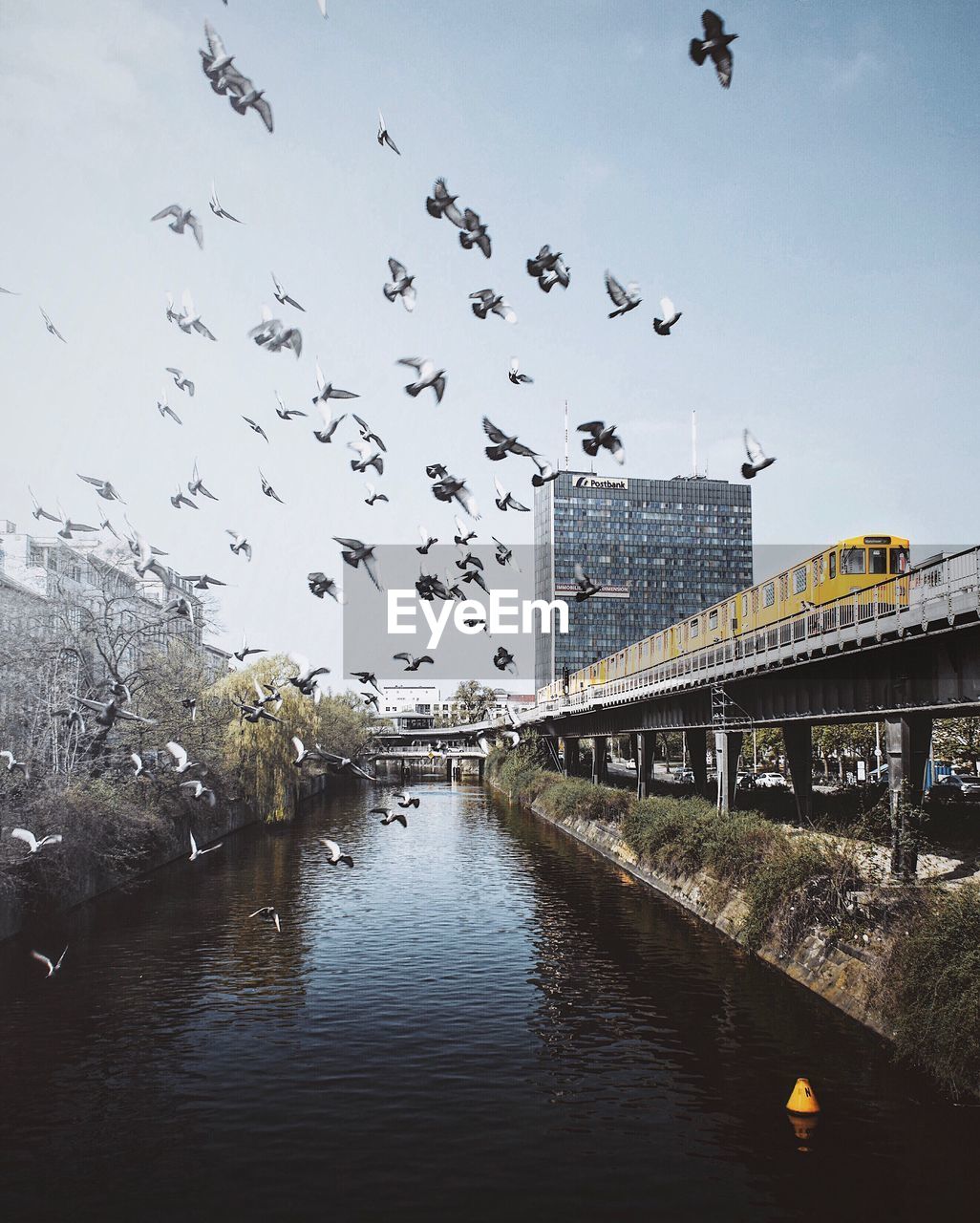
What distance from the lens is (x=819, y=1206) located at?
13297 millimetres

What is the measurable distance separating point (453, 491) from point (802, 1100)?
12.2 m

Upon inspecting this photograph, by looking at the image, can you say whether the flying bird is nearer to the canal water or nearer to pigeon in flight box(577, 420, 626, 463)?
pigeon in flight box(577, 420, 626, 463)

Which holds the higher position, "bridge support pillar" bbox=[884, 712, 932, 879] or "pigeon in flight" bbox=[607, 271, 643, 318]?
"pigeon in flight" bbox=[607, 271, 643, 318]

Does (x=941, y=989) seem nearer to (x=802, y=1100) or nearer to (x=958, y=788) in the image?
(x=802, y=1100)

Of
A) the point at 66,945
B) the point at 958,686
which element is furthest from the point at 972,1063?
the point at 66,945

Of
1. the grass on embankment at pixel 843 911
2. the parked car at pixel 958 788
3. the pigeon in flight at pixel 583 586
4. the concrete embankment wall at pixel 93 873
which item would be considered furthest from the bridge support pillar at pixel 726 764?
the concrete embankment wall at pixel 93 873

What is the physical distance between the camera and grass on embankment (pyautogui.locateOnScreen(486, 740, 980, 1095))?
16.4 m

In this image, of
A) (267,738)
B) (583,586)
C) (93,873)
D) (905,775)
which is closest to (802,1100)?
(583,586)

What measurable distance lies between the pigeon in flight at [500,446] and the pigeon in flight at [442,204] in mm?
3343

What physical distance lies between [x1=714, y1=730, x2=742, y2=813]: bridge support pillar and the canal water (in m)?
8.68

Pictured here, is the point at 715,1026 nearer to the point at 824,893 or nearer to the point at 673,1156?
the point at 824,893

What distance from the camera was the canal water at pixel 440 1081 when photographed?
13.8 meters

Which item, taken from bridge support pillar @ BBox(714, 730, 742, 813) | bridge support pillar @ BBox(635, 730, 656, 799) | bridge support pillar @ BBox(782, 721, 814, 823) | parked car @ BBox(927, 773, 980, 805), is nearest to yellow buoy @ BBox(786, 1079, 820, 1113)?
bridge support pillar @ BBox(714, 730, 742, 813)

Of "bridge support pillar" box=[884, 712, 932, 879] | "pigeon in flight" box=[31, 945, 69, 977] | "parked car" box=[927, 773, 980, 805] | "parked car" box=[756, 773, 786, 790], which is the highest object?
"bridge support pillar" box=[884, 712, 932, 879]
